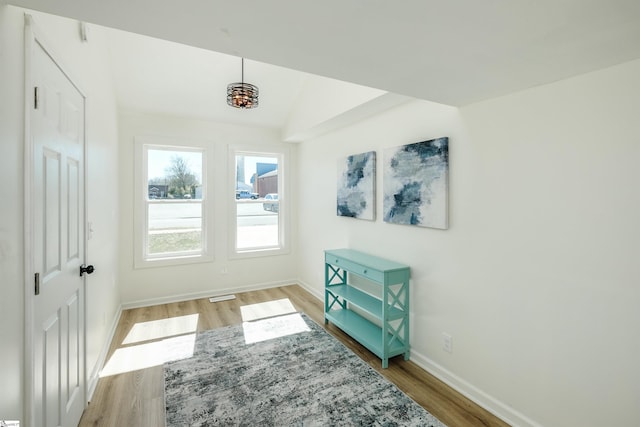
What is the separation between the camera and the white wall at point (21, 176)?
1.07m

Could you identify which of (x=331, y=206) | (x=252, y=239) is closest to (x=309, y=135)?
(x=331, y=206)

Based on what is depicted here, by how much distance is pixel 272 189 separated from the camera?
4.88 m

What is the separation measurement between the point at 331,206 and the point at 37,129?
10.0 feet

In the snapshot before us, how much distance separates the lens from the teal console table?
8.59 feet

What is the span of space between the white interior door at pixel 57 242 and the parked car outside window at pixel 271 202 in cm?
292

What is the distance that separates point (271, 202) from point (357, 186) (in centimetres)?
191

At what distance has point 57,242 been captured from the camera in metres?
1.56

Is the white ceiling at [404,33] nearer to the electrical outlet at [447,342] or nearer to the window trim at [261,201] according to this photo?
the electrical outlet at [447,342]

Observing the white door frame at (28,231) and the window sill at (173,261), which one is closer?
the white door frame at (28,231)

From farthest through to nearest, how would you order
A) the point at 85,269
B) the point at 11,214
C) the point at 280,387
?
the point at 280,387 < the point at 85,269 < the point at 11,214

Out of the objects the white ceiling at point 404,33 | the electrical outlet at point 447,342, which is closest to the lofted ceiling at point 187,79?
the white ceiling at point 404,33

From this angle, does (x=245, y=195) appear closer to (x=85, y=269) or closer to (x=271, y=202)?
(x=271, y=202)

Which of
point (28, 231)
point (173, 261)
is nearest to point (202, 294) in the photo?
point (173, 261)

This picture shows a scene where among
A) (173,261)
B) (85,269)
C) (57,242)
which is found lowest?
(173,261)
